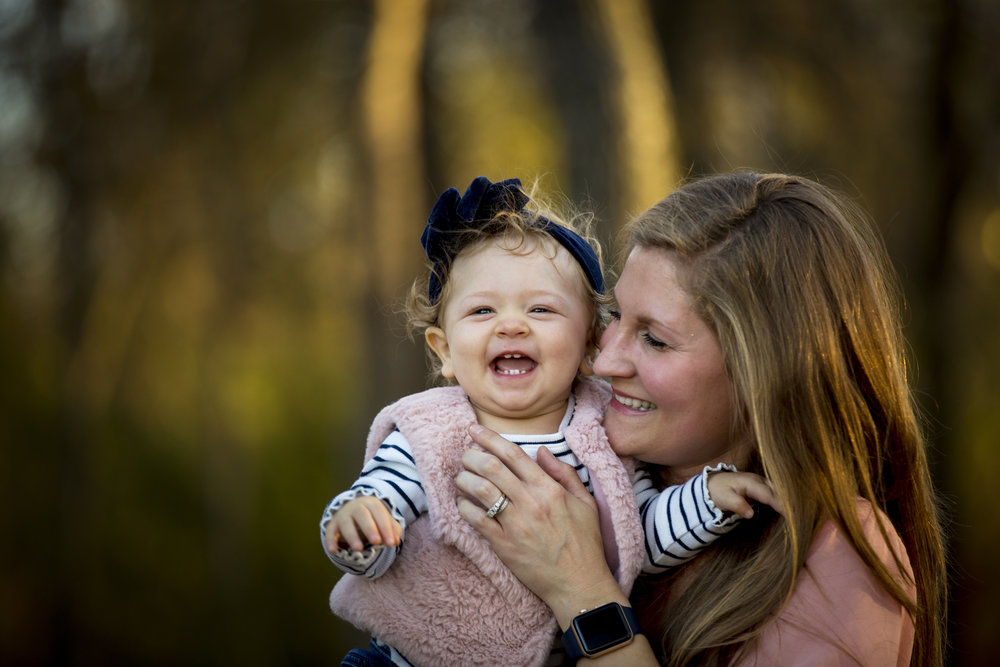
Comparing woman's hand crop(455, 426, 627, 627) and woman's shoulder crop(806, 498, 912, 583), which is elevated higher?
woman's hand crop(455, 426, 627, 627)

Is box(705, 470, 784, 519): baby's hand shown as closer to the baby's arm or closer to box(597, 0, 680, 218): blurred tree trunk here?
the baby's arm

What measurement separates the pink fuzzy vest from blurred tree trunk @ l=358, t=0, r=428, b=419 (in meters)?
4.37

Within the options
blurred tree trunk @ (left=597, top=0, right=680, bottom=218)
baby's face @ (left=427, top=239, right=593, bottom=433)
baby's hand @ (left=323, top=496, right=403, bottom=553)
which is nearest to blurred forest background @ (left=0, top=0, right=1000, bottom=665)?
blurred tree trunk @ (left=597, top=0, right=680, bottom=218)

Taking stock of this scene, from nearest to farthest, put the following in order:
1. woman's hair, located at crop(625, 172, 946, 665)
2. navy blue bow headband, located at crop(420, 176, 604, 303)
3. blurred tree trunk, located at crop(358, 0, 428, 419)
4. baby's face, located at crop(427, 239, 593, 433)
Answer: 1. woman's hair, located at crop(625, 172, 946, 665)
2. baby's face, located at crop(427, 239, 593, 433)
3. navy blue bow headband, located at crop(420, 176, 604, 303)
4. blurred tree trunk, located at crop(358, 0, 428, 419)

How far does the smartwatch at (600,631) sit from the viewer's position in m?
2.05

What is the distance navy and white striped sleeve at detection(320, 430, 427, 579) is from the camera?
2039mm

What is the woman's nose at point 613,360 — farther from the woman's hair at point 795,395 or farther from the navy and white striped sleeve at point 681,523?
the navy and white striped sleeve at point 681,523

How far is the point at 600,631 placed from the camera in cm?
208

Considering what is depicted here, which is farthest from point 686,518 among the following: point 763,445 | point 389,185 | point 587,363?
point 389,185

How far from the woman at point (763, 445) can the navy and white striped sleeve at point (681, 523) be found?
82mm

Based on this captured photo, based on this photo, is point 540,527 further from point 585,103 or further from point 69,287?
point 69,287

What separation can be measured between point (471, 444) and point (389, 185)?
15.2 feet

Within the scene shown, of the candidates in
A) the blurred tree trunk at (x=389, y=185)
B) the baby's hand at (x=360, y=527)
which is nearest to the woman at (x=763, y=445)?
the baby's hand at (x=360, y=527)

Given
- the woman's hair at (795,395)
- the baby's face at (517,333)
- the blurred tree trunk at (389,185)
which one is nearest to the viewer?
the woman's hair at (795,395)
